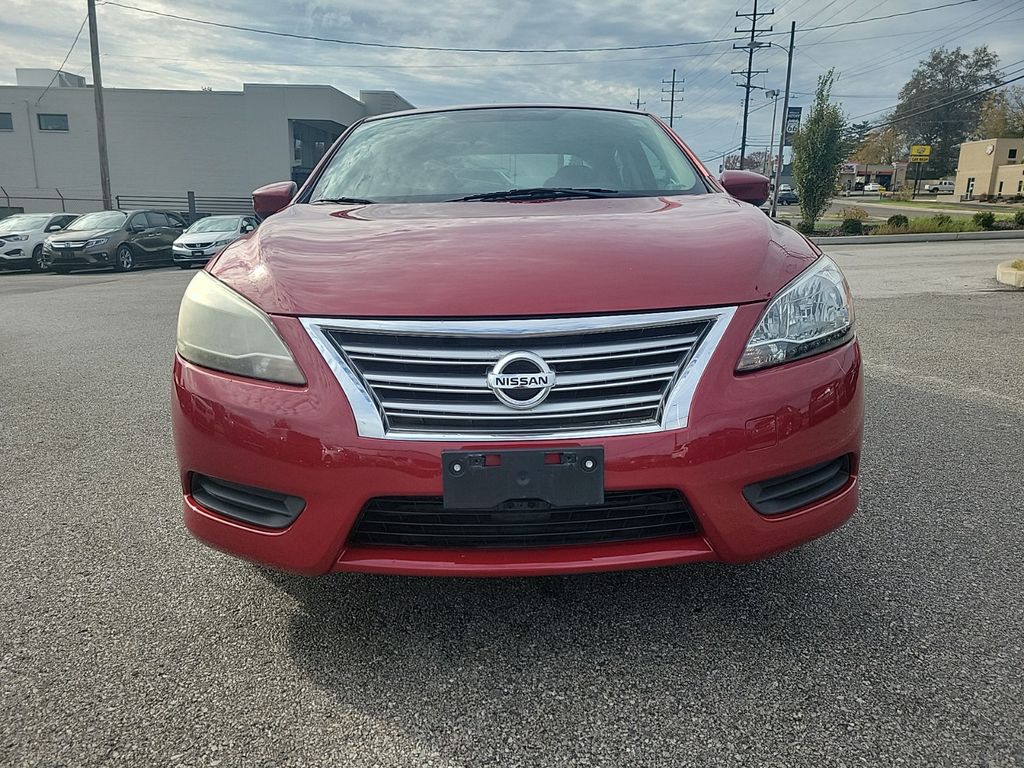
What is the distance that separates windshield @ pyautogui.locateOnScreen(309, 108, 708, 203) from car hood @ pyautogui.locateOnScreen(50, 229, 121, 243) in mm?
15593

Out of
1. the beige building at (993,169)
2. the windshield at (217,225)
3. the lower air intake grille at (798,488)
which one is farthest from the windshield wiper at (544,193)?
the beige building at (993,169)

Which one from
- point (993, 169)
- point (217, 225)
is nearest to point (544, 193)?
point (217, 225)

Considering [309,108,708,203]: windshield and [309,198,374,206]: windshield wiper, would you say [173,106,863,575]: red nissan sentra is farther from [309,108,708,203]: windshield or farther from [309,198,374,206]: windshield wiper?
[309,108,708,203]: windshield

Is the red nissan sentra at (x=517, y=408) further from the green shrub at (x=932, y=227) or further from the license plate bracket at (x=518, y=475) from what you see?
the green shrub at (x=932, y=227)

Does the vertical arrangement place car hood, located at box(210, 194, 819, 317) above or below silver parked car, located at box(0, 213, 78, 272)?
above

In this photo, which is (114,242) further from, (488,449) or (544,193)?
(488,449)

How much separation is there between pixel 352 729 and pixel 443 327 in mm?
927

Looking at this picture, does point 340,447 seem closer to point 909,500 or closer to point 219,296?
point 219,296

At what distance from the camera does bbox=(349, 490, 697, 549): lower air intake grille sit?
176 cm

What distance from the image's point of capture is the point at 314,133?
1654 inches

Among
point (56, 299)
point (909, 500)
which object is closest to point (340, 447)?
point (909, 500)

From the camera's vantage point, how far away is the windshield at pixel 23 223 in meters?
17.5

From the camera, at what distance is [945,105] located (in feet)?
275

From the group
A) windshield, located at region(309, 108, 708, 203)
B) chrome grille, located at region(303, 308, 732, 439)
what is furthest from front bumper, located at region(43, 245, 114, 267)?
chrome grille, located at region(303, 308, 732, 439)
